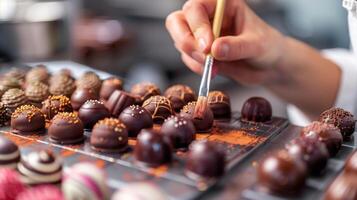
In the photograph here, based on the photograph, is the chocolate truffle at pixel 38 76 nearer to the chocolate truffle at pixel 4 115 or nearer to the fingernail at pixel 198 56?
the chocolate truffle at pixel 4 115

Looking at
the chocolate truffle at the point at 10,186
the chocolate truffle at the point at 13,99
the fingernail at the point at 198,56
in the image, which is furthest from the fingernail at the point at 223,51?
the chocolate truffle at the point at 10,186

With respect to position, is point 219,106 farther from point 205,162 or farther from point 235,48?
point 205,162

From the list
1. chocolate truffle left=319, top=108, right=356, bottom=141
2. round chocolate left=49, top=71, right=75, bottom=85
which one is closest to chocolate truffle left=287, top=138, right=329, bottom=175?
chocolate truffle left=319, top=108, right=356, bottom=141

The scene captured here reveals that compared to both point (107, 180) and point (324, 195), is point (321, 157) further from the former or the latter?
point (107, 180)

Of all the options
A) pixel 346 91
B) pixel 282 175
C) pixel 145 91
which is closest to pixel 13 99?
pixel 145 91

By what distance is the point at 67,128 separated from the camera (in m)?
0.91

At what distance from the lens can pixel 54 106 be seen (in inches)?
41.1

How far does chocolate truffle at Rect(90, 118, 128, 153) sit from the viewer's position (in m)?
0.86

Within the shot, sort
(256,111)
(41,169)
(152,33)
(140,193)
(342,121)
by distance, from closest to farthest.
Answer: (140,193)
(41,169)
(342,121)
(256,111)
(152,33)

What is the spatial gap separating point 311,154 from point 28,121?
1.70ft

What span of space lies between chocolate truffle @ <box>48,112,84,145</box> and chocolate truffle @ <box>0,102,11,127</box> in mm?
150

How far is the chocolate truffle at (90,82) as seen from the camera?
1.20 m

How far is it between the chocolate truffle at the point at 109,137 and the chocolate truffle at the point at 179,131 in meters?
0.07

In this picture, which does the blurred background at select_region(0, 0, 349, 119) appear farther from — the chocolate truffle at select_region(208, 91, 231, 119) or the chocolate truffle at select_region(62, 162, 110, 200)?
the chocolate truffle at select_region(62, 162, 110, 200)
